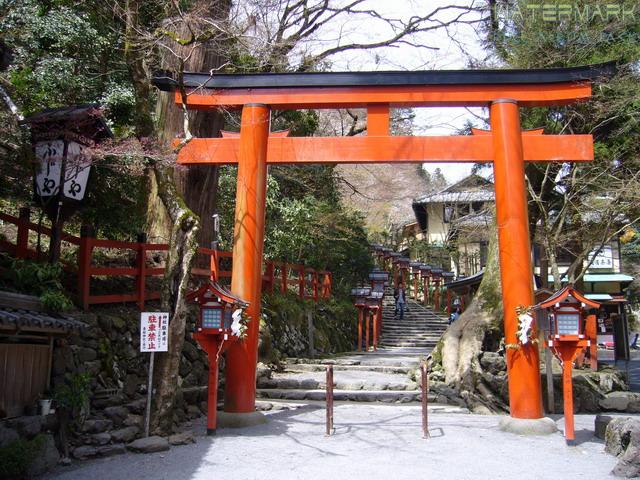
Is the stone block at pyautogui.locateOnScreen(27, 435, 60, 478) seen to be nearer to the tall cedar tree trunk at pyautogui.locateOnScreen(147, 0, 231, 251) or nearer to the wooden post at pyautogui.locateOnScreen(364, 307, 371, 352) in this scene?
the tall cedar tree trunk at pyautogui.locateOnScreen(147, 0, 231, 251)

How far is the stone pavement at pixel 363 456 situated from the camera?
638 cm

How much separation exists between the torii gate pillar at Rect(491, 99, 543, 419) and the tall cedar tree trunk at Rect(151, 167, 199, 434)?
4944mm

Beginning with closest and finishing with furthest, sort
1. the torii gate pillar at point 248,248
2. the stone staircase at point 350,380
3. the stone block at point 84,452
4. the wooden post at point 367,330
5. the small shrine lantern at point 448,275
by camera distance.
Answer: the stone block at point 84,452, the torii gate pillar at point 248,248, the stone staircase at point 350,380, the wooden post at point 367,330, the small shrine lantern at point 448,275

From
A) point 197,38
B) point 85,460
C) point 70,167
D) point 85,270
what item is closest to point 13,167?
point 70,167

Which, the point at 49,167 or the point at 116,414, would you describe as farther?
the point at 116,414

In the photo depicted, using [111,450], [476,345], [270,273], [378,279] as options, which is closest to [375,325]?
[378,279]

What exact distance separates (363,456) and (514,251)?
409 cm

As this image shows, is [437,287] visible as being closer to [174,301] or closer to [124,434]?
[174,301]

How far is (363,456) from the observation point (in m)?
7.16

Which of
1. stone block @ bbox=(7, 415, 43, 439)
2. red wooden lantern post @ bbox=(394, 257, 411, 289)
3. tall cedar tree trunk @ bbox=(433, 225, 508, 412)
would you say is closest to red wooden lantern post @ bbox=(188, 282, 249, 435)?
stone block @ bbox=(7, 415, 43, 439)

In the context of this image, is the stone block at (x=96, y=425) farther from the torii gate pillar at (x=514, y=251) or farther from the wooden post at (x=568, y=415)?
the wooden post at (x=568, y=415)

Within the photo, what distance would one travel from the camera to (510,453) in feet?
24.1

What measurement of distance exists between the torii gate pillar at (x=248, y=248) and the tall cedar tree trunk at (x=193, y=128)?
7.66ft

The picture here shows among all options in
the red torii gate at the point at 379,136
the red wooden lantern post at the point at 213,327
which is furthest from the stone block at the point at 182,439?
the red torii gate at the point at 379,136
